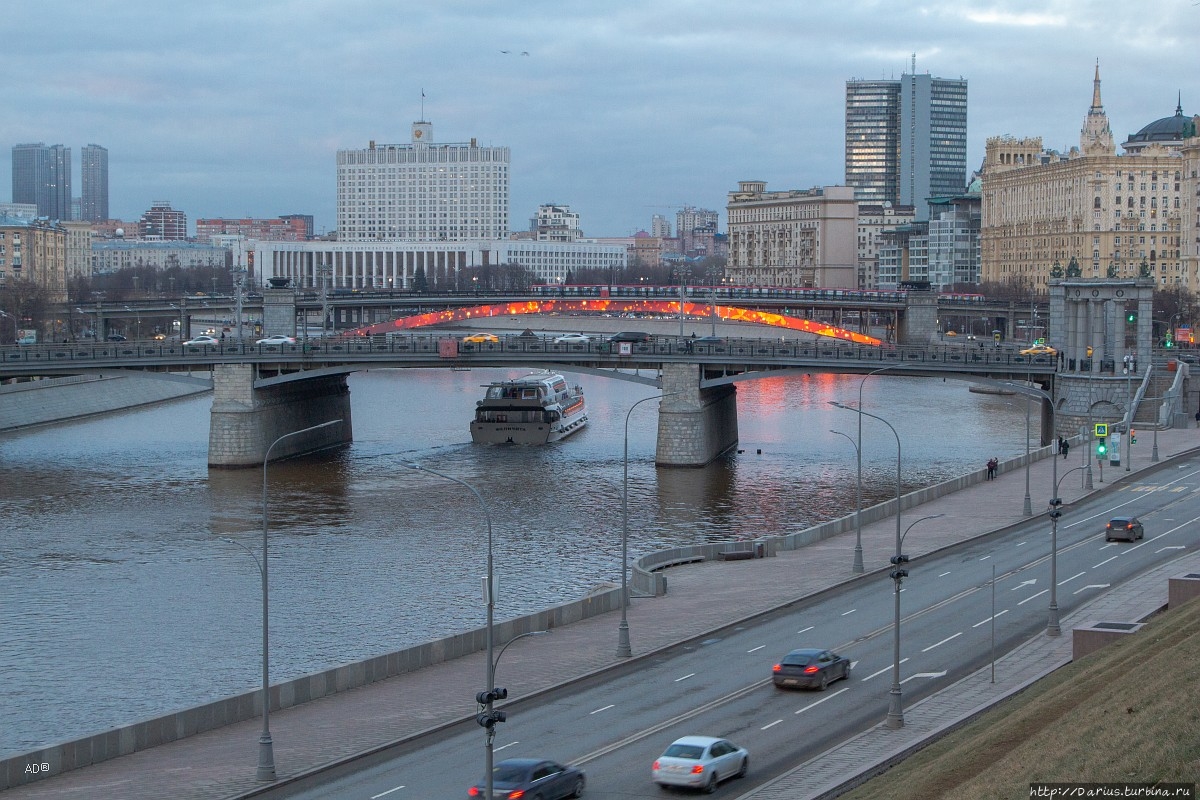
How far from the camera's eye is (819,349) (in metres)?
94.3

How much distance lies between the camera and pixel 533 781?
90.9 ft

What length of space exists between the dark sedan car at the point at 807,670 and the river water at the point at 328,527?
13.5 m

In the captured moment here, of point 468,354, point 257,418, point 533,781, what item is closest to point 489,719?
point 533,781

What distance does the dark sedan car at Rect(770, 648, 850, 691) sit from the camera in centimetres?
→ 3578

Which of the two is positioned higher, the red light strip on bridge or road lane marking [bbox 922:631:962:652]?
the red light strip on bridge

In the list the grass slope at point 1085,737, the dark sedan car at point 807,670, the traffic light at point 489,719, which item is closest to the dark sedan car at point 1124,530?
the grass slope at point 1085,737

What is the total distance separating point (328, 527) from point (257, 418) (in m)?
26.0

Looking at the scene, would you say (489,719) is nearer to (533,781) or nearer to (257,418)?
(533,781)

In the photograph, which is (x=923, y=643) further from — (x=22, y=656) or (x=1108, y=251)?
(x=1108, y=251)

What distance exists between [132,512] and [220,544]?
1011cm

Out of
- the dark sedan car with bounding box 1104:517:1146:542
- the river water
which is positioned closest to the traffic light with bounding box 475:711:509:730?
the river water

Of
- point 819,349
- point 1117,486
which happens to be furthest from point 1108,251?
point 1117,486

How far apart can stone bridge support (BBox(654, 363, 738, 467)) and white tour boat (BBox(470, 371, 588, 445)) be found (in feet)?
38.0

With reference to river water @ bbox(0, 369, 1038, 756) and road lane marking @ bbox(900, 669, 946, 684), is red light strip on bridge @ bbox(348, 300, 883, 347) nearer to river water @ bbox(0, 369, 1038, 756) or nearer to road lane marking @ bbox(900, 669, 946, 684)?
river water @ bbox(0, 369, 1038, 756)
